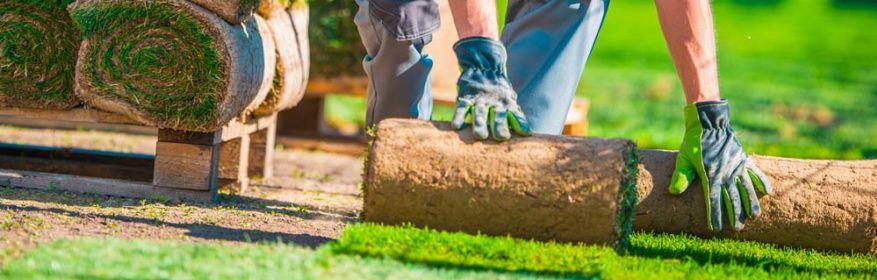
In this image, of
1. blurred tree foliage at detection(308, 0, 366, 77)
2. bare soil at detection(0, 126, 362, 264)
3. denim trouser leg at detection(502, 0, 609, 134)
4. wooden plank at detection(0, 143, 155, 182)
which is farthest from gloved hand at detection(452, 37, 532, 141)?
blurred tree foliage at detection(308, 0, 366, 77)

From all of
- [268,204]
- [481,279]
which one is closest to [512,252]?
[481,279]

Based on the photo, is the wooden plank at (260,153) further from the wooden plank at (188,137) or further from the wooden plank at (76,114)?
the wooden plank at (76,114)

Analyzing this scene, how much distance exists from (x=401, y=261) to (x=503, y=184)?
477 mm

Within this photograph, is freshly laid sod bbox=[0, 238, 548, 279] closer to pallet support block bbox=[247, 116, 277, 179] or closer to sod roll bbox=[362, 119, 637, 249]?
sod roll bbox=[362, 119, 637, 249]

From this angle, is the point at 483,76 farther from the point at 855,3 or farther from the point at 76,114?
the point at 855,3

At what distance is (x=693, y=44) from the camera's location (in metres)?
3.75

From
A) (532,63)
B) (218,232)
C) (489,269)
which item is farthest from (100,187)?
(489,269)

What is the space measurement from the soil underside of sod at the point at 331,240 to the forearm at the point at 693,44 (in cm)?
53

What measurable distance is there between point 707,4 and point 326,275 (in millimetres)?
1814

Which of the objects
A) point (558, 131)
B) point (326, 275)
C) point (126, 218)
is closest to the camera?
point (326, 275)

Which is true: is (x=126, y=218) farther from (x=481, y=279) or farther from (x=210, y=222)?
(x=481, y=279)

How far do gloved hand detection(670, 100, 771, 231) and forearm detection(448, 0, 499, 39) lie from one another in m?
0.77

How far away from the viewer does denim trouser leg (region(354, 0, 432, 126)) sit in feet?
13.7

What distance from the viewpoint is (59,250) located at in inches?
113
